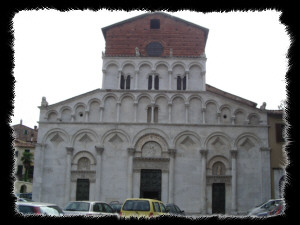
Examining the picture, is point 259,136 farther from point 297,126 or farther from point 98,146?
point 297,126

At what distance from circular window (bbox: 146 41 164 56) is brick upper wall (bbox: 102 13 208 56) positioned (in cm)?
28

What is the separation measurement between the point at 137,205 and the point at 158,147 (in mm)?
14108

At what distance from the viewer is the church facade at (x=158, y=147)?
2688cm

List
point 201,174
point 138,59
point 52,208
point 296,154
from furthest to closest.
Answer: point 138,59, point 201,174, point 52,208, point 296,154

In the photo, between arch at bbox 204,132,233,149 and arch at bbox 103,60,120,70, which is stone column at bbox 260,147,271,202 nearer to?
arch at bbox 204,132,233,149

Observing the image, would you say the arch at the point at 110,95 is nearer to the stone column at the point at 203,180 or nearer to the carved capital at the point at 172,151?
the carved capital at the point at 172,151

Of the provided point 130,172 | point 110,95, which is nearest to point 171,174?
point 130,172

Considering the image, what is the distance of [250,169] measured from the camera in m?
27.1

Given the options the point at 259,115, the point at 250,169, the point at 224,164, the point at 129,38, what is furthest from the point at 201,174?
the point at 129,38

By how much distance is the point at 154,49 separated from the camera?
1235 inches

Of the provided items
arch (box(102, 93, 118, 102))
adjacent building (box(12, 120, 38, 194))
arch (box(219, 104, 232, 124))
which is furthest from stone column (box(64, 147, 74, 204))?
adjacent building (box(12, 120, 38, 194))

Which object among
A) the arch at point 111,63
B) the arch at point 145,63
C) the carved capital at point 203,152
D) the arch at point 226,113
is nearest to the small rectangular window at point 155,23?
the arch at point 145,63

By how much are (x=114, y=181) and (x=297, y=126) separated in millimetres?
25622

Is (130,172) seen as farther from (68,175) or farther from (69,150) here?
(69,150)
